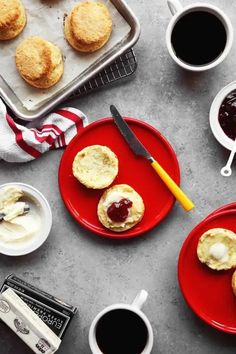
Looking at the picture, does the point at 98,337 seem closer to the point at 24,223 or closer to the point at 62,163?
the point at 24,223

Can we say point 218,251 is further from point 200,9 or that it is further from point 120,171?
point 200,9

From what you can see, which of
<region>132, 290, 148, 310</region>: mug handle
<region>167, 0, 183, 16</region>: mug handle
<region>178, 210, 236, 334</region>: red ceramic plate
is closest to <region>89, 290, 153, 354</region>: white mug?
<region>132, 290, 148, 310</region>: mug handle

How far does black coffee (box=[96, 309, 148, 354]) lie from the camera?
1953mm

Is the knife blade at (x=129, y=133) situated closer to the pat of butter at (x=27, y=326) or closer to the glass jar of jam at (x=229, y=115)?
the glass jar of jam at (x=229, y=115)

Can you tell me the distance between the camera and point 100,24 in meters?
2.05

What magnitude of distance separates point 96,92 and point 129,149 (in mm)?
225

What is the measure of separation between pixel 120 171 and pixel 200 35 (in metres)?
0.50

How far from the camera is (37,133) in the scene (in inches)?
83.6

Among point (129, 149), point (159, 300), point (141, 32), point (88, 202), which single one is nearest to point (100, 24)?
point (141, 32)

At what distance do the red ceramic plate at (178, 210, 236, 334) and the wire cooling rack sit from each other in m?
0.57

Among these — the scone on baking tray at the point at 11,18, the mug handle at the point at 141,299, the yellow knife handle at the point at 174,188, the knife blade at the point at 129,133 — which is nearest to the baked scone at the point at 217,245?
the yellow knife handle at the point at 174,188

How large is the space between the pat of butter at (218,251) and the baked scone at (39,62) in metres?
0.72

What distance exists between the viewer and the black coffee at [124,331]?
195cm

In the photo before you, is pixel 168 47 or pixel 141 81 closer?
pixel 168 47
